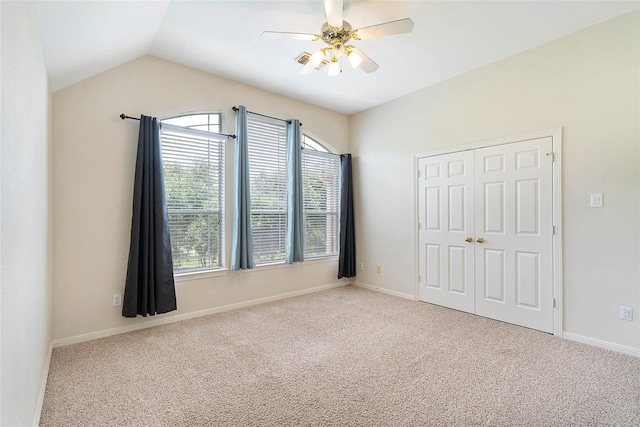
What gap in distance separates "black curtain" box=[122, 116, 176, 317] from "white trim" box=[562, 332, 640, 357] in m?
4.06

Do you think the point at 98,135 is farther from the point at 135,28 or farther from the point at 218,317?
the point at 218,317

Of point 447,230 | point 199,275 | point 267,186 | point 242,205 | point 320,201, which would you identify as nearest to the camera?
point 199,275

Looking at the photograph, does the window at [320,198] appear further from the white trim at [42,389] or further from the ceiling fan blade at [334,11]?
the white trim at [42,389]

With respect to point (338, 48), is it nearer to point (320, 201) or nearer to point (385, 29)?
point (385, 29)

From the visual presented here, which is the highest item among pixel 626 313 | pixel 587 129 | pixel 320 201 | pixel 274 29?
pixel 274 29

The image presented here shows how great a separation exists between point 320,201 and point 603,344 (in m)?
3.67

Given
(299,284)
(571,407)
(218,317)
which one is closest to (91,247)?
(218,317)

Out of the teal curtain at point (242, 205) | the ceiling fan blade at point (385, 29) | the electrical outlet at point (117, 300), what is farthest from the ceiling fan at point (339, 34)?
the electrical outlet at point (117, 300)

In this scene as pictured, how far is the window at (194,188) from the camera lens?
137 inches

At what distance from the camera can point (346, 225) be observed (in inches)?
196

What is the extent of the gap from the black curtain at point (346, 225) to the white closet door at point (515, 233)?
1.93 m

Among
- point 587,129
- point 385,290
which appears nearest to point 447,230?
point 385,290

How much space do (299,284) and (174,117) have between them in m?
2.79

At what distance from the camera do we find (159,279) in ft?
10.4
